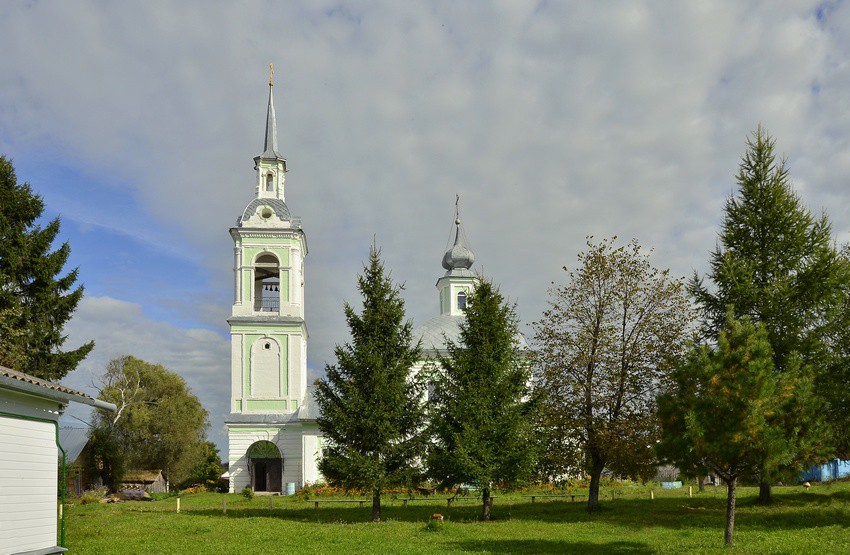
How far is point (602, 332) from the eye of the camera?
25875 millimetres

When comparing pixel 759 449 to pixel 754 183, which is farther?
pixel 754 183

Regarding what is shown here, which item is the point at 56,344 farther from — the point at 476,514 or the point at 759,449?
the point at 759,449

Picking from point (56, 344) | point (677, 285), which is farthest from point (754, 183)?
point (56, 344)

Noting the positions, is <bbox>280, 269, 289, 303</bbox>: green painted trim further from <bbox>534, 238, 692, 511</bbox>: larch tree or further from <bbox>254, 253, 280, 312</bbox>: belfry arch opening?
<bbox>534, 238, 692, 511</bbox>: larch tree

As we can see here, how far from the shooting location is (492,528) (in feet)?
68.0

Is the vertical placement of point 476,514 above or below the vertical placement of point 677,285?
below

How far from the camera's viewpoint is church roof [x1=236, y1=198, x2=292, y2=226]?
43.0 metres

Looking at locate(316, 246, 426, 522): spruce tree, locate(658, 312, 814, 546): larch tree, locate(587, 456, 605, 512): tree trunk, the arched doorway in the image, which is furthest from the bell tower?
locate(658, 312, 814, 546): larch tree

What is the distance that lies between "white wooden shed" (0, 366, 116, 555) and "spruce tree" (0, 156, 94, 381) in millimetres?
18564

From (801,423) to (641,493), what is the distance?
17.0 meters

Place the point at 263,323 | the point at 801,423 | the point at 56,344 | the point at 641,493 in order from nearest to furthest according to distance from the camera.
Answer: the point at 801,423 < the point at 56,344 < the point at 641,493 < the point at 263,323

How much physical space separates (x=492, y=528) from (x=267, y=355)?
2410cm

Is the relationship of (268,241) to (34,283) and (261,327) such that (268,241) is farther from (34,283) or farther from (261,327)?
(34,283)

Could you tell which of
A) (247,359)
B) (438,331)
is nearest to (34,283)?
(247,359)
